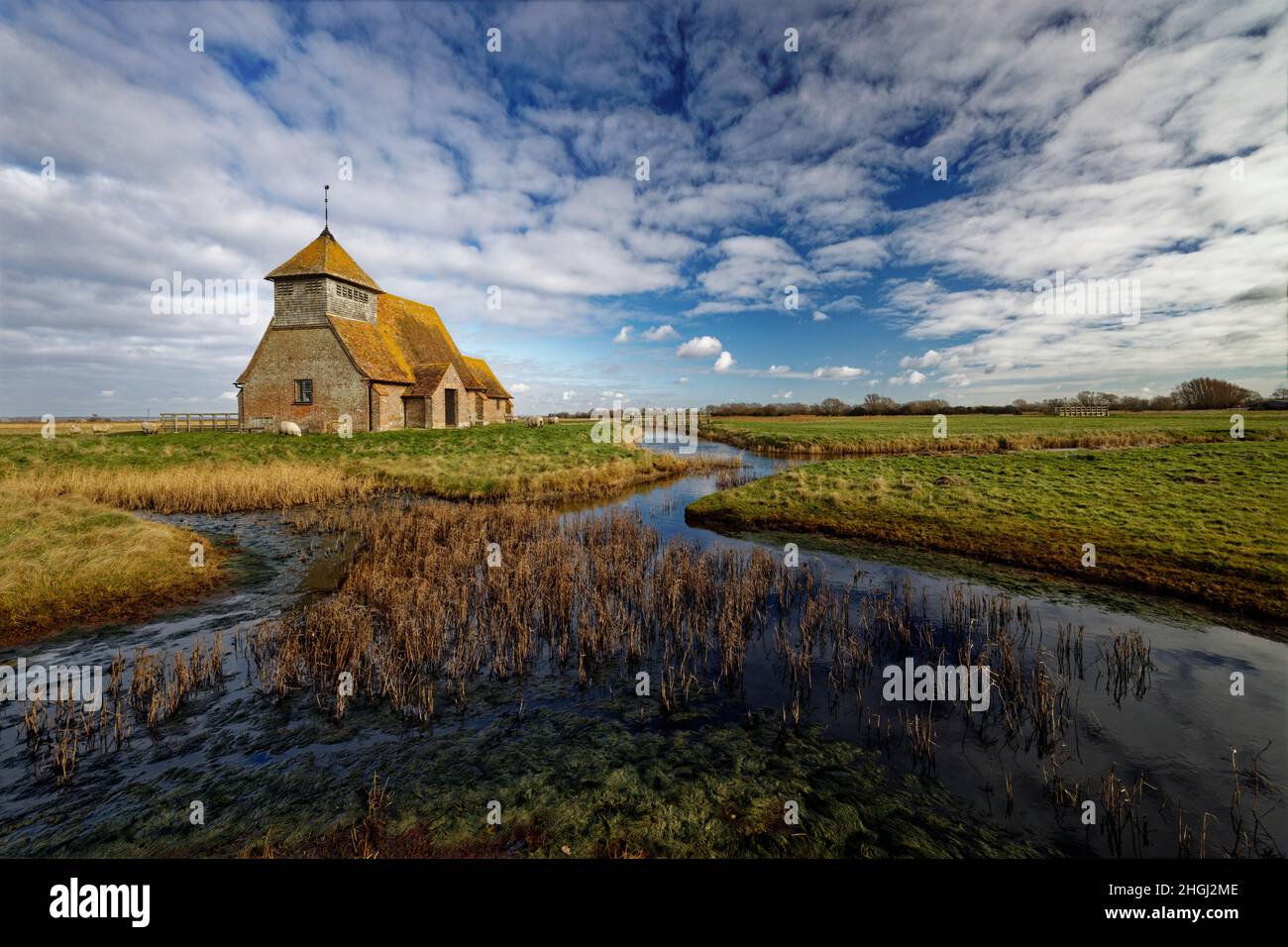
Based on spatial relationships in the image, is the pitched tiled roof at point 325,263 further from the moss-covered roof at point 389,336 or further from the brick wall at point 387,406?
the brick wall at point 387,406

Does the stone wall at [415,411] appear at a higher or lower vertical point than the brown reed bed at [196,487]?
higher

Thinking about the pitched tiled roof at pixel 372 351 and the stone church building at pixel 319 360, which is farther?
the pitched tiled roof at pixel 372 351

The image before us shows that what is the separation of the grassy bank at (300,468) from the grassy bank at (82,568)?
6808mm

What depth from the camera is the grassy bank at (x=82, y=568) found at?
9727 millimetres

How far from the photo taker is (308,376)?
37000 millimetres

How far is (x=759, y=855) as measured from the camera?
4570mm

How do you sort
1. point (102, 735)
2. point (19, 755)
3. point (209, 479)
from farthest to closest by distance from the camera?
point (209, 479) < point (102, 735) < point (19, 755)

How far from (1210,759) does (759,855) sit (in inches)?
243

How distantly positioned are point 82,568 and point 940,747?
58.2 ft

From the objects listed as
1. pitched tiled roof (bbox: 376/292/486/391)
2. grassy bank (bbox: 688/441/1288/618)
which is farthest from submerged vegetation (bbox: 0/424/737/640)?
grassy bank (bbox: 688/441/1288/618)

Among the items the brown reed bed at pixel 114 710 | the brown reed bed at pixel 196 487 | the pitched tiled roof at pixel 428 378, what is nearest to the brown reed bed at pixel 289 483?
the brown reed bed at pixel 196 487

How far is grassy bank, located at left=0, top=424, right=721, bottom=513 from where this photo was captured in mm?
20469
